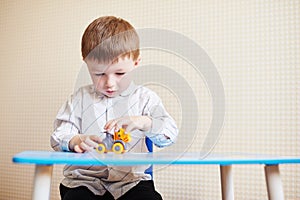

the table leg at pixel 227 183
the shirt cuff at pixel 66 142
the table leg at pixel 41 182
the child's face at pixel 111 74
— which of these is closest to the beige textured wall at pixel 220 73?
the table leg at pixel 227 183

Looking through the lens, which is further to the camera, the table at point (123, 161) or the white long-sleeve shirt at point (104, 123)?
the white long-sleeve shirt at point (104, 123)

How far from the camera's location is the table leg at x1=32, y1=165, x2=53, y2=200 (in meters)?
0.65

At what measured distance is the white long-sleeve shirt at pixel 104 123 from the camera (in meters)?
0.89

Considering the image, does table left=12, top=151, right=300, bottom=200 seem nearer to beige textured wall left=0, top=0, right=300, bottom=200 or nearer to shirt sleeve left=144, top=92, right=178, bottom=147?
shirt sleeve left=144, top=92, right=178, bottom=147

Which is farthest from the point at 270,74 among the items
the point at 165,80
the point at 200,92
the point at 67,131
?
the point at 67,131

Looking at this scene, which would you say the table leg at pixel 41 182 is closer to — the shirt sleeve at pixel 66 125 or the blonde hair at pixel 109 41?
the shirt sleeve at pixel 66 125

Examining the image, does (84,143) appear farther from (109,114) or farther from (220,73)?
(220,73)

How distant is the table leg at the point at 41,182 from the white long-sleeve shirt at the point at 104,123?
7.9 inches

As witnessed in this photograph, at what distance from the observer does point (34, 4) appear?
1698mm

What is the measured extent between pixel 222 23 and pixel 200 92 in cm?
24

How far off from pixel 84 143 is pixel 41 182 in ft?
0.48

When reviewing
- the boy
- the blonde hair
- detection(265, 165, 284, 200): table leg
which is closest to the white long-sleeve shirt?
the boy

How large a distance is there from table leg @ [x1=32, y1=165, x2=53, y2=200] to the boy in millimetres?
164

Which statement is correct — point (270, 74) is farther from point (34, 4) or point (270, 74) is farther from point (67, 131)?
point (34, 4)
